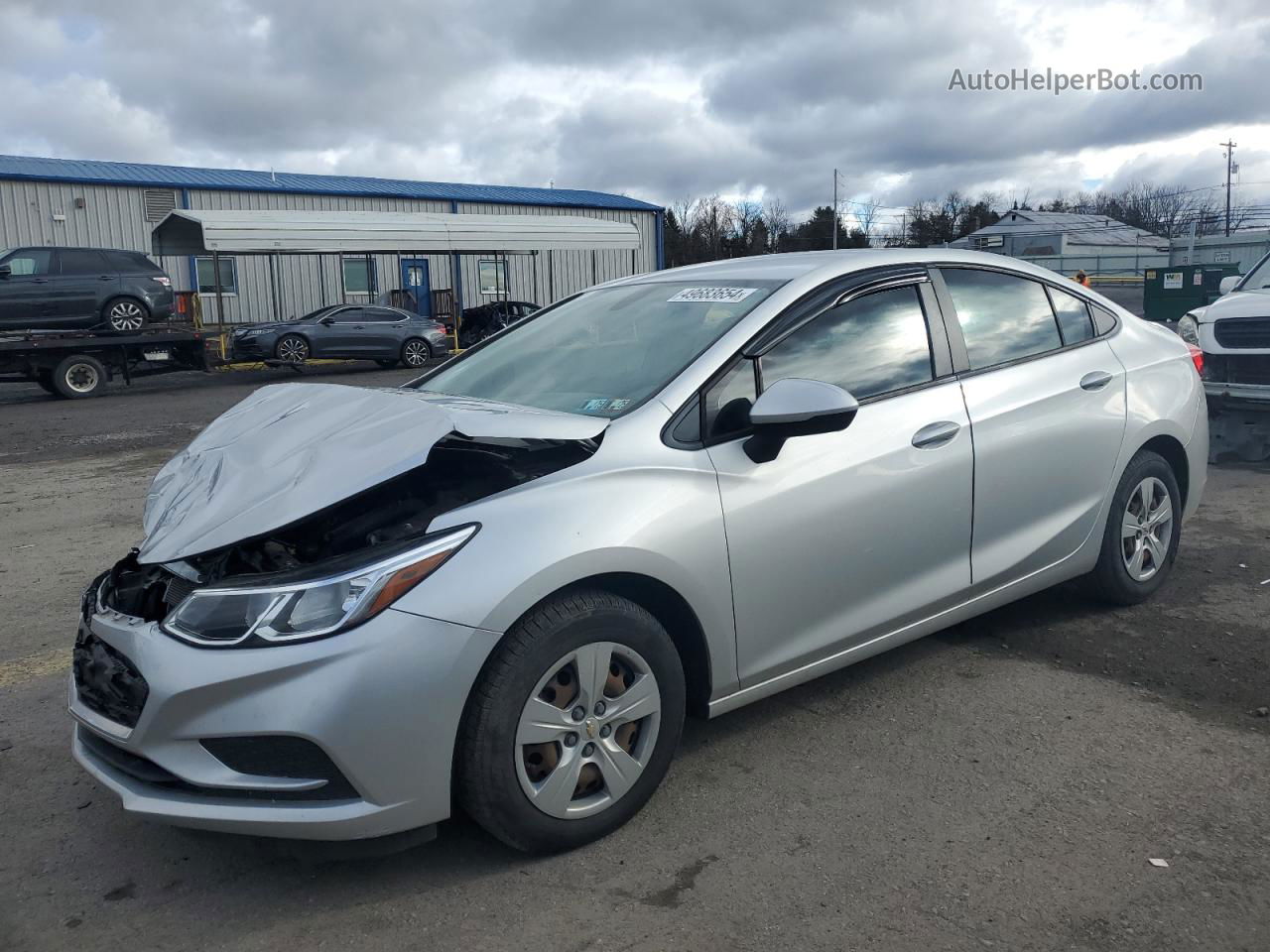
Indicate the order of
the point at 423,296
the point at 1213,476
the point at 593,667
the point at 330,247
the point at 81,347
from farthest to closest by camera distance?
the point at 423,296 < the point at 330,247 < the point at 81,347 < the point at 1213,476 < the point at 593,667

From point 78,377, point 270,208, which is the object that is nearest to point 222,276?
point 270,208

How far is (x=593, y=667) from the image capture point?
286 centimetres

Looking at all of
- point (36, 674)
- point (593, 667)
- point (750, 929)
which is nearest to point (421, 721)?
point (593, 667)

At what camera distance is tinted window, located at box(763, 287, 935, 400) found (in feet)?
11.6

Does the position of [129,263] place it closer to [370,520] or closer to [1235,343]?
[1235,343]

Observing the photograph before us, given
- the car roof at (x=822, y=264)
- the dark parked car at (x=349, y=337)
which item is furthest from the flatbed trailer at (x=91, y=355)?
the car roof at (x=822, y=264)

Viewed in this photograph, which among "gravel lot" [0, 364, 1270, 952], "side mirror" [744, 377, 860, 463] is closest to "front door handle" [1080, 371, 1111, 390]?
"gravel lot" [0, 364, 1270, 952]

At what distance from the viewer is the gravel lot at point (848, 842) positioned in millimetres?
2574

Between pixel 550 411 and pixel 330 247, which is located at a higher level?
pixel 330 247

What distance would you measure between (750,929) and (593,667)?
0.76 m

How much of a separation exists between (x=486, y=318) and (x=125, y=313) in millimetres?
8923

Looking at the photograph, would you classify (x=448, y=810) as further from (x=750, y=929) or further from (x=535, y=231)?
(x=535, y=231)

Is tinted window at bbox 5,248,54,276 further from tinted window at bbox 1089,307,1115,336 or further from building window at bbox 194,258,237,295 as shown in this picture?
tinted window at bbox 1089,307,1115,336

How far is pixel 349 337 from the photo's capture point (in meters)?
21.8
